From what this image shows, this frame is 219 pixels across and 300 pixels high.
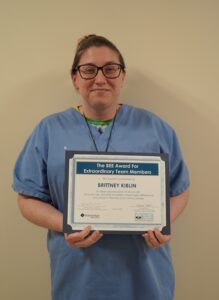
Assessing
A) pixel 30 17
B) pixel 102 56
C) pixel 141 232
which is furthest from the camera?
pixel 30 17

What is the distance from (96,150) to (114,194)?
0.18 meters

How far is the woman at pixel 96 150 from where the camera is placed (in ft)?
2.73

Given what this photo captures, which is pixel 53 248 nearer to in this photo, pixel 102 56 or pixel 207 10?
pixel 102 56

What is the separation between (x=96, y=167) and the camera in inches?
29.5

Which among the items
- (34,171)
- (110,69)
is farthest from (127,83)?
(34,171)

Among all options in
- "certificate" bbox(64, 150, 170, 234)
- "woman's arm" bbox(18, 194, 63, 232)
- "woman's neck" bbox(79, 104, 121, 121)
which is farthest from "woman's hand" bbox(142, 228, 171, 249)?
"woman's neck" bbox(79, 104, 121, 121)

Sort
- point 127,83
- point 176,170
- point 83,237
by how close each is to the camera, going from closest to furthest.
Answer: point 83,237 < point 176,170 < point 127,83

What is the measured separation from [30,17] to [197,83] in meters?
0.66

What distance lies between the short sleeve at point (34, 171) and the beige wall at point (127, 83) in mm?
200

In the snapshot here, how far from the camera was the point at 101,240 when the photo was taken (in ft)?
2.71

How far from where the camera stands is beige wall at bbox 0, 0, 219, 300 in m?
1.05

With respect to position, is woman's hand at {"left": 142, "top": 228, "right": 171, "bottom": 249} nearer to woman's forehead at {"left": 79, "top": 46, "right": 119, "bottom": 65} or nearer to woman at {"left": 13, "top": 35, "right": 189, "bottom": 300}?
woman at {"left": 13, "top": 35, "right": 189, "bottom": 300}

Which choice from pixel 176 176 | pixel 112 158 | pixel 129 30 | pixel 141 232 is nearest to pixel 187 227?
pixel 176 176

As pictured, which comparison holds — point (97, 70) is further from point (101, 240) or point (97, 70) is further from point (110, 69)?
point (101, 240)
